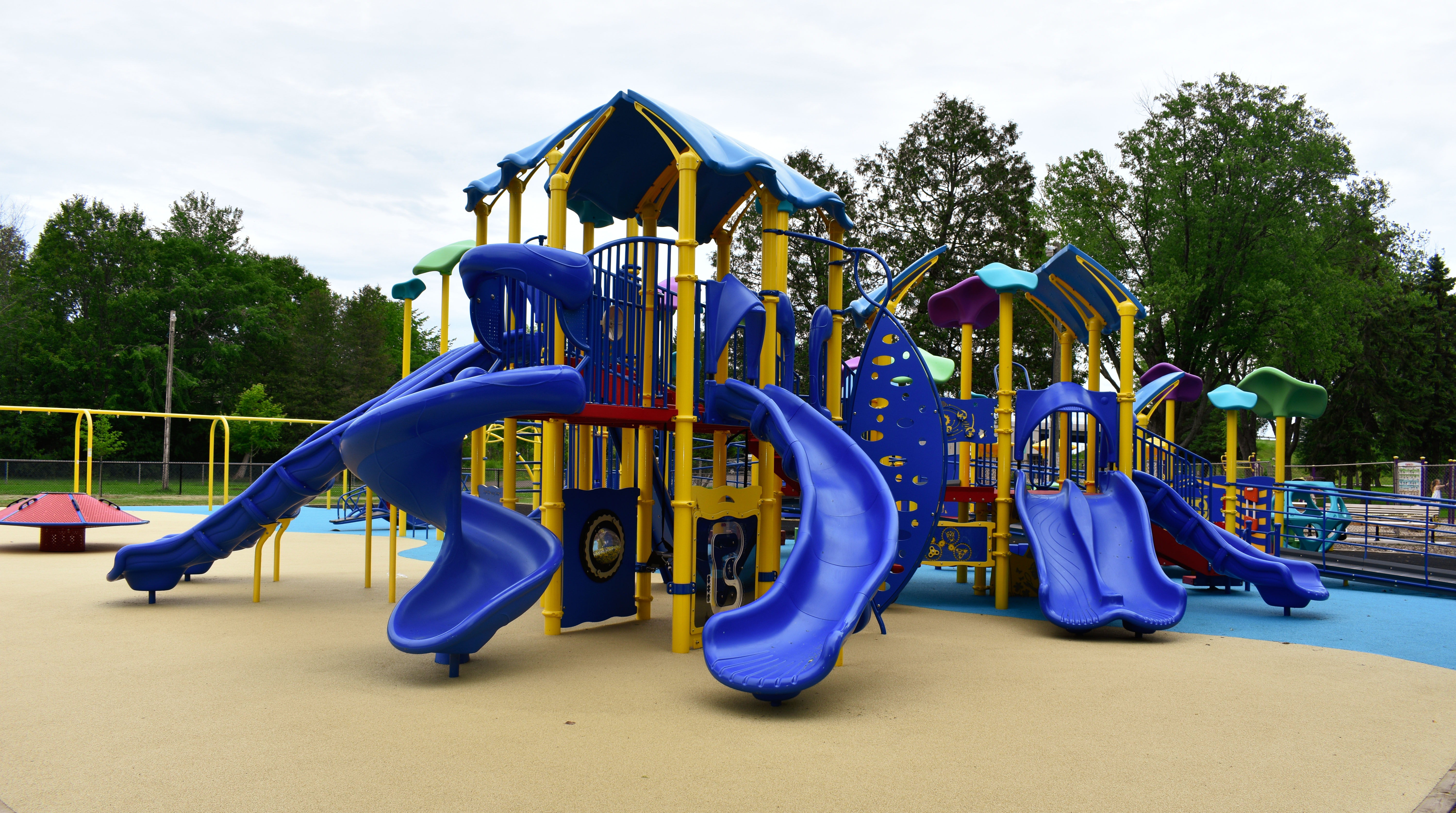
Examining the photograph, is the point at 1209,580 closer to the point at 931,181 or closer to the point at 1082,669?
the point at 1082,669

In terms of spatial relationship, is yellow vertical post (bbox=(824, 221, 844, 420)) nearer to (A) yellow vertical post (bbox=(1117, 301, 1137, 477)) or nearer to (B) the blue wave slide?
(B) the blue wave slide

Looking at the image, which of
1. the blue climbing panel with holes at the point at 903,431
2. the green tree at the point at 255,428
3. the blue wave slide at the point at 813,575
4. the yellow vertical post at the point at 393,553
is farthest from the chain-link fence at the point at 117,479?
the blue wave slide at the point at 813,575

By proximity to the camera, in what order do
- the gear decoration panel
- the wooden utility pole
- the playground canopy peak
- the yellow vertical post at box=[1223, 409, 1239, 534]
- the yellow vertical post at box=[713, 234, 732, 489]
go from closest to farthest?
1. the yellow vertical post at box=[713, 234, 732, 489]
2. the gear decoration panel
3. the playground canopy peak
4. the yellow vertical post at box=[1223, 409, 1239, 534]
5. the wooden utility pole

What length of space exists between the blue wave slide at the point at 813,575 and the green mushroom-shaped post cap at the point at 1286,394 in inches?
446

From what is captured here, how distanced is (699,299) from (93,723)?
532 centimetres

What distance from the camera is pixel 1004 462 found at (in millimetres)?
10773

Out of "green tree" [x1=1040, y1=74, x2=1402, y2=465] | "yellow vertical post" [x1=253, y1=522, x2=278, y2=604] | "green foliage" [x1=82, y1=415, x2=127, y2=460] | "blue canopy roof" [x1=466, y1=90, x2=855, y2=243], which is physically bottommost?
"yellow vertical post" [x1=253, y1=522, x2=278, y2=604]

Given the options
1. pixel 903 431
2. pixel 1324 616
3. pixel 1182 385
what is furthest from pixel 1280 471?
pixel 903 431

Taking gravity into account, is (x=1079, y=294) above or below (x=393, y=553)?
above

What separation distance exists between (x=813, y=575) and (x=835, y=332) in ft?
11.1

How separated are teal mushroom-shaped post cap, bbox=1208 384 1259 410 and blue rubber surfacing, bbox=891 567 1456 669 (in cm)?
294

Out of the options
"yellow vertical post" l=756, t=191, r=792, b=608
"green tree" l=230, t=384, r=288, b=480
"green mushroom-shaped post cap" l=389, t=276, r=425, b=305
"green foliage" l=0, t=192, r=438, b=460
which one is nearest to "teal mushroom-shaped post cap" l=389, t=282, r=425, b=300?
"green mushroom-shaped post cap" l=389, t=276, r=425, b=305

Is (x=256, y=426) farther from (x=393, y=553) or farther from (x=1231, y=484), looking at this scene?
(x=1231, y=484)

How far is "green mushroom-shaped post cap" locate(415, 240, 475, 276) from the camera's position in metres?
10.8
